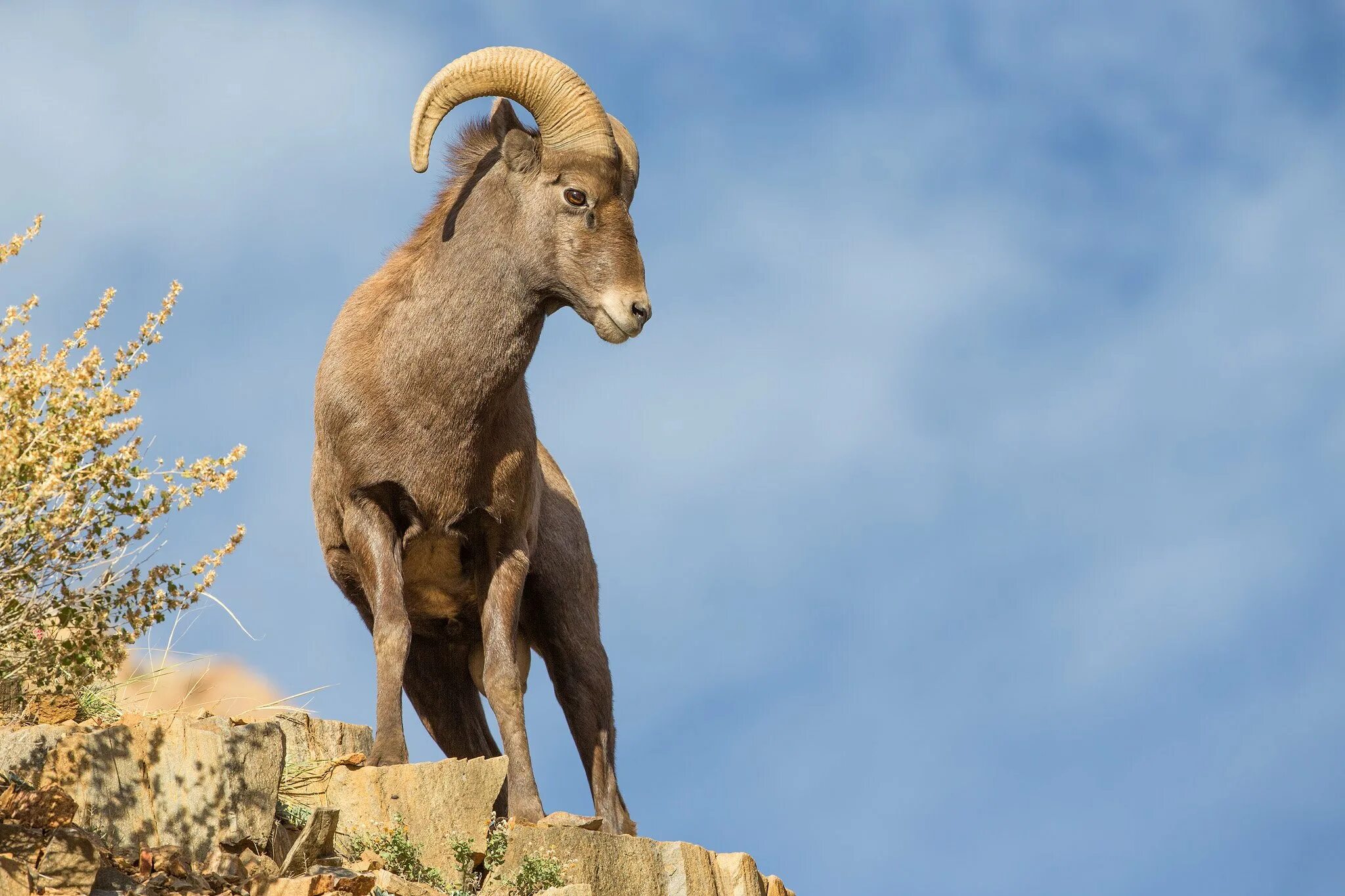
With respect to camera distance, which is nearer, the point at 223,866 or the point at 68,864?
the point at 68,864

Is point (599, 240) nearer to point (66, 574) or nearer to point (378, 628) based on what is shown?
point (378, 628)

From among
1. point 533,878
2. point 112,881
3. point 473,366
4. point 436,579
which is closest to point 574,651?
point 436,579

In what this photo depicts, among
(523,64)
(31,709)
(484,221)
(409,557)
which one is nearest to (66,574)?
(31,709)

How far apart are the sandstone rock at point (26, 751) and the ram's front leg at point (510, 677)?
2619mm

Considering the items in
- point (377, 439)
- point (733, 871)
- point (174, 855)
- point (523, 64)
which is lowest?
point (174, 855)

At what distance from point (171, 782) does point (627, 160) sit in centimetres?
465

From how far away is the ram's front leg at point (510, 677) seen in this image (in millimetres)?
9078

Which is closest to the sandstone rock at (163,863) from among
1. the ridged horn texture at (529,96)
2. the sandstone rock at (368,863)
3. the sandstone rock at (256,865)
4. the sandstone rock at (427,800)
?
the sandstone rock at (256,865)

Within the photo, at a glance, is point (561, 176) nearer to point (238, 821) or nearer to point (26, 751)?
point (238, 821)

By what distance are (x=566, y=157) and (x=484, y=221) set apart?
62cm

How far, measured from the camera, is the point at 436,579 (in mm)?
9898

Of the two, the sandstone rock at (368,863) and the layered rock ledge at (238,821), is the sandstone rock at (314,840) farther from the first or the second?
the sandstone rock at (368,863)

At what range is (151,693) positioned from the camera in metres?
10.0

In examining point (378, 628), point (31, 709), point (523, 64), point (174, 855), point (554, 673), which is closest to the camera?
point (174, 855)
